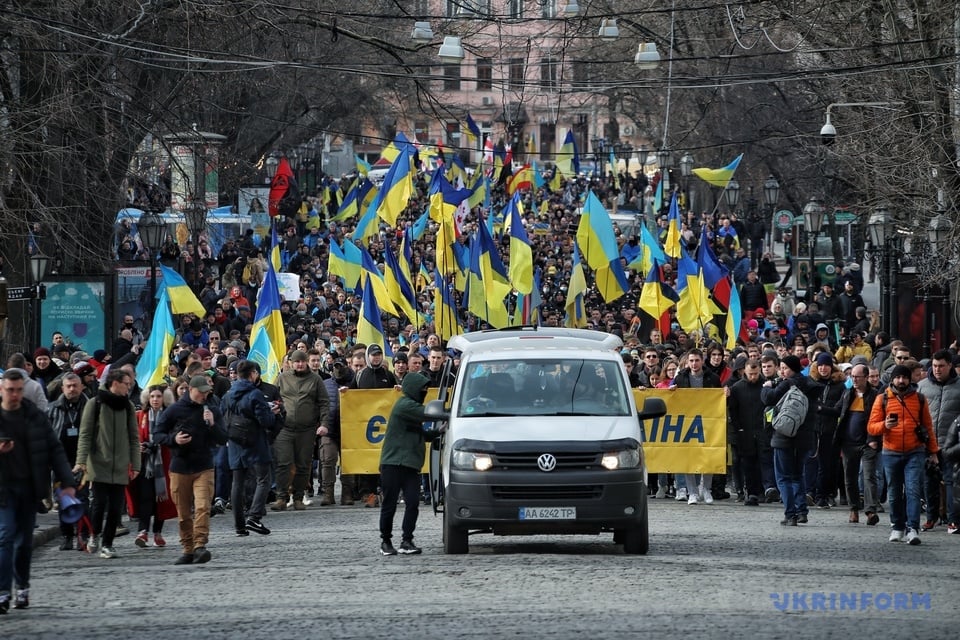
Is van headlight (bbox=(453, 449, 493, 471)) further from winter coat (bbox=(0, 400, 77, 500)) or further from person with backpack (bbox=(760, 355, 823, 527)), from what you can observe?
person with backpack (bbox=(760, 355, 823, 527))

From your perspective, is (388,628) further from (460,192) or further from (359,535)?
(460,192)

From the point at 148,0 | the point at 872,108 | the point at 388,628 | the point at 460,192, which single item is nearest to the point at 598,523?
the point at 388,628

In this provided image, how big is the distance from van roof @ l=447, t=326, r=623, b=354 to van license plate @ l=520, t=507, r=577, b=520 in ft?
5.15

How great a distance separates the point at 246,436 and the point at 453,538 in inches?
123

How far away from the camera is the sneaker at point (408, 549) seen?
14.3 meters

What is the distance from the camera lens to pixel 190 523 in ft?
45.7

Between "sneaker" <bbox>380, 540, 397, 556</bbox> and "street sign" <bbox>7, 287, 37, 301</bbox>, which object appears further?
"street sign" <bbox>7, 287, 37, 301</bbox>

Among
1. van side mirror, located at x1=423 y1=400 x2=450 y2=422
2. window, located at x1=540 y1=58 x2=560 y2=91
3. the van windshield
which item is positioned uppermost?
window, located at x1=540 y1=58 x2=560 y2=91

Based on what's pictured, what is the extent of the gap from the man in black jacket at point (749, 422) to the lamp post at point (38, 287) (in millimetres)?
10081

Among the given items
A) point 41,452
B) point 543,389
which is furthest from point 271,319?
point 41,452

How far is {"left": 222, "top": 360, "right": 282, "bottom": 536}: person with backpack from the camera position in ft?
53.3

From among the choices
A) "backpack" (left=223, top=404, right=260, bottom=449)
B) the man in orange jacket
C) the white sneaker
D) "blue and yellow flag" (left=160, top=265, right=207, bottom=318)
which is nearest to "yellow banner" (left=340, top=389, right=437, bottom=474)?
the white sneaker

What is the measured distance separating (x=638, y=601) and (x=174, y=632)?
2.88 m

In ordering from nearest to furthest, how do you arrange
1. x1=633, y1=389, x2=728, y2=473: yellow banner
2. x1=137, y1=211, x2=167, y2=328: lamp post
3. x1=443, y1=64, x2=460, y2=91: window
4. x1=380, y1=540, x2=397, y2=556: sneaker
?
x1=380, y1=540, x2=397, y2=556: sneaker, x1=633, y1=389, x2=728, y2=473: yellow banner, x1=137, y1=211, x2=167, y2=328: lamp post, x1=443, y1=64, x2=460, y2=91: window
